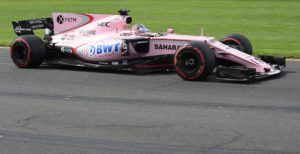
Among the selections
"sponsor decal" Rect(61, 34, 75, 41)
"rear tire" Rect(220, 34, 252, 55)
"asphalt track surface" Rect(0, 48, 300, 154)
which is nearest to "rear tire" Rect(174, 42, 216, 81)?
"asphalt track surface" Rect(0, 48, 300, 154)

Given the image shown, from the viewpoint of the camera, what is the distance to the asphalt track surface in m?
7.30

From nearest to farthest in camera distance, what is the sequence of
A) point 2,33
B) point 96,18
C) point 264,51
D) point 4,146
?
point 4,146 < point 96,18 < point 264,51 < point 2,33

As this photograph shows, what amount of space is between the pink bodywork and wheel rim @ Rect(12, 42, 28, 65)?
721 millimetres

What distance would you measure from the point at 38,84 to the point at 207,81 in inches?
123

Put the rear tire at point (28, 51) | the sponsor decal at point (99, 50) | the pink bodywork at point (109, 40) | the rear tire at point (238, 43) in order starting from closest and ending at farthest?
the pink bodywork at point (109, 40) → the sponsor decal at point (99, 50) → the rear tire at point (238, 43) → the rear tire at point (28, 51)

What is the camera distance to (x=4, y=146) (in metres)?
7.39

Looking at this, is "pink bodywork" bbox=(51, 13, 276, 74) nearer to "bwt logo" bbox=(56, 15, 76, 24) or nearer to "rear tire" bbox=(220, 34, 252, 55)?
"bwt logo" bbox=(56, 15, 76, 24)

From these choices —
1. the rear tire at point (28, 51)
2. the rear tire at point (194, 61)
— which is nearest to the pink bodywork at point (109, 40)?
the rear tire at point (28, 51)

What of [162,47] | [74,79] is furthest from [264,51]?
[74,79]

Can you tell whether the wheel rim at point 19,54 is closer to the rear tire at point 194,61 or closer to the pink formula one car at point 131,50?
the pink formula one car at point 131,50

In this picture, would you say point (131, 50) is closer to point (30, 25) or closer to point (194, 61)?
point (194, 61)

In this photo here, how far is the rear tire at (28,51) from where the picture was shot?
44.1 feet

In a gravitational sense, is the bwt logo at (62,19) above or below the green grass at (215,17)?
above

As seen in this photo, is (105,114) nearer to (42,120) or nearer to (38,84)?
(42,120)
